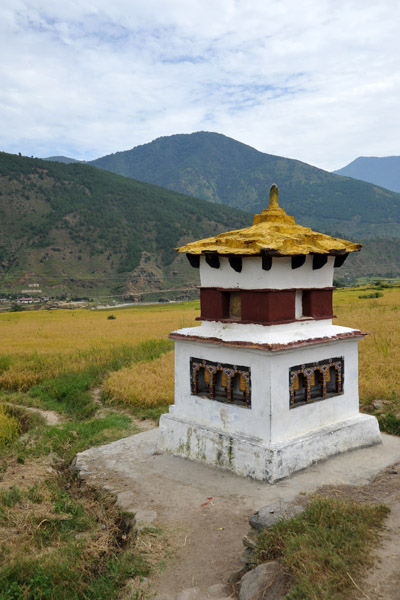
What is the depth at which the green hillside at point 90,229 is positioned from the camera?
8106 centimetres

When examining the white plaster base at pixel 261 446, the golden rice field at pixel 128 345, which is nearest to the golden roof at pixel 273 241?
the white plaster base at pixel 261 446

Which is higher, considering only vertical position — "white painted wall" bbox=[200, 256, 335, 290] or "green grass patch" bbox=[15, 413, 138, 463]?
"white painted wall" bbox=[200, 256, 335, 290]

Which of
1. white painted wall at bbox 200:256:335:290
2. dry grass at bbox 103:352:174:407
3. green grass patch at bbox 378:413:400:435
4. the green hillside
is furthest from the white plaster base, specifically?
the green hillside

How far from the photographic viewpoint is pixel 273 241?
7.56 metres

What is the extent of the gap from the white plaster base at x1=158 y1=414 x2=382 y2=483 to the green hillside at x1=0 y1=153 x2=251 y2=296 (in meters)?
69.4

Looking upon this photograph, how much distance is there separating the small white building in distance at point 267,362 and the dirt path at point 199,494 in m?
0.31

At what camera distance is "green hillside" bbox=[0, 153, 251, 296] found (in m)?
81.1

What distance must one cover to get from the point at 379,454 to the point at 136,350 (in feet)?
38.3

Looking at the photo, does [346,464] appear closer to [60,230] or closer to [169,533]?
[169,533]

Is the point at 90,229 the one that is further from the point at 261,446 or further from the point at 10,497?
the point at 261,446

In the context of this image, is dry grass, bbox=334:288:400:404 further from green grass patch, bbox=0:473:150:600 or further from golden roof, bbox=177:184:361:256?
green grass patch, bbox=0:473:150:600

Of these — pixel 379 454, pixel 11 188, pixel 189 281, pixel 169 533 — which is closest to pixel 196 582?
pixel 169 533

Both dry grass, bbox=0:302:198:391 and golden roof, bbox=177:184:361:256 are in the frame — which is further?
dry grass, bbox=0:302:198:391

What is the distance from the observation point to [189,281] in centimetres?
8712
